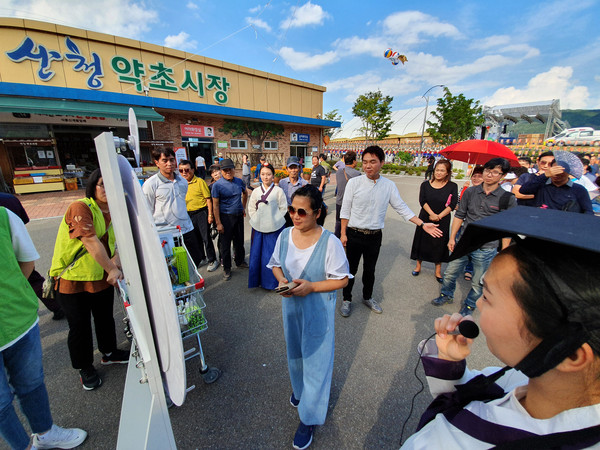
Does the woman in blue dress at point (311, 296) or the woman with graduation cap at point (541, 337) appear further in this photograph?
the woman in blue dress at point (311, 296)

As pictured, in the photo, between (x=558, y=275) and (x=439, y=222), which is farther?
(x=439, y=222)

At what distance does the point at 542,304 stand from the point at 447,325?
373 mm

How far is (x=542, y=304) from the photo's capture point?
1.88 ft

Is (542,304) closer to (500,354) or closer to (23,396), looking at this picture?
(500,354)

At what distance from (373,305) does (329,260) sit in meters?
2.06

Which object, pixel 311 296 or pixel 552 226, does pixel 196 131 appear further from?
pixel 552 226

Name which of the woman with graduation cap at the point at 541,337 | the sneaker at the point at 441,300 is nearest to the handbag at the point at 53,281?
the woman with graduation cap at the point at 541,337

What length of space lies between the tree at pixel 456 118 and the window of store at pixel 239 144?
18881 mm

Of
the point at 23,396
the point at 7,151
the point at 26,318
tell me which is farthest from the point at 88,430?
the point at 7,151

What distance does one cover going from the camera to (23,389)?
1.57m

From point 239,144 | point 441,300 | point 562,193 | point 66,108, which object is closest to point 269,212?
point 441,300

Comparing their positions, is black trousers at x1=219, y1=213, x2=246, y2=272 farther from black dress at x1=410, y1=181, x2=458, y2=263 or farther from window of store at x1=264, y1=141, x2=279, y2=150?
window of store at x1=264, y1=141, x2=279, y2=150

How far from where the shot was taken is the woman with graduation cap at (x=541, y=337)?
525mm

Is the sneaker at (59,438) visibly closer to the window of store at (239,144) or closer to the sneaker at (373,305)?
the sneaker at (373,305)
